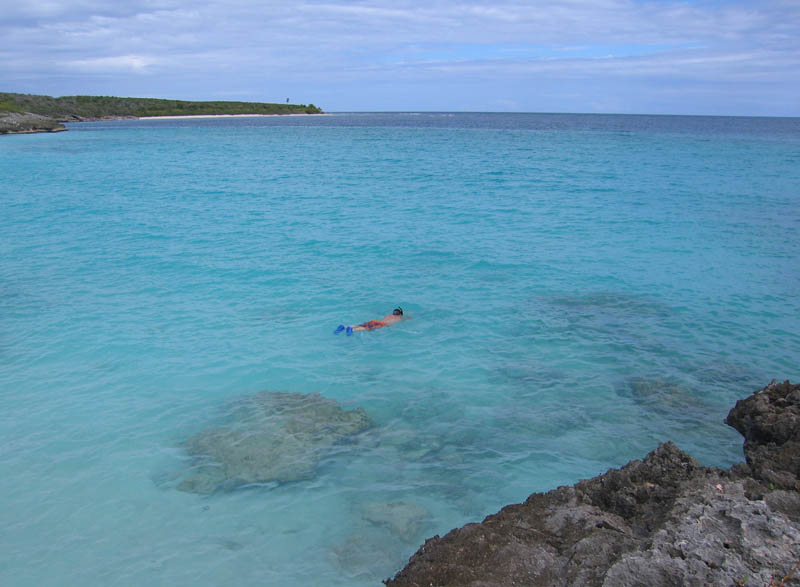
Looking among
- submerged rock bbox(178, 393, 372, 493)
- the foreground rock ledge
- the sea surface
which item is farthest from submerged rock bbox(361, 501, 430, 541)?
the foreground rock ledge

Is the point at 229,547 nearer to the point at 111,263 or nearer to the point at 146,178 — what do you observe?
the point at 111,263

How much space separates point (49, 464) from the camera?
8.38 meters

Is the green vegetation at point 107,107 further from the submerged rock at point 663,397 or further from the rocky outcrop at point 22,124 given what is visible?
the submerged rock at point 663,397

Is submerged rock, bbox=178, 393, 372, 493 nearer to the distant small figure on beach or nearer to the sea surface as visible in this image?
the sea surface

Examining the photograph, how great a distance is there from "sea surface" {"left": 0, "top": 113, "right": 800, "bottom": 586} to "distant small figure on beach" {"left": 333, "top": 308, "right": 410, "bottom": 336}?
8.5 inches

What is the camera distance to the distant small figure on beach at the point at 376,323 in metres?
13.3

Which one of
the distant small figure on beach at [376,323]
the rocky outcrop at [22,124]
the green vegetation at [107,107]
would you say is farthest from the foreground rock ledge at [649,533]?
the green vegetation at [107,107]

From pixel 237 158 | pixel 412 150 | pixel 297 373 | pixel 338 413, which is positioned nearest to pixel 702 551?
pixel 338 413

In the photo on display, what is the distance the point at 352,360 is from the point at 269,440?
3.53 meters

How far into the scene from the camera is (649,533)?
191 inches

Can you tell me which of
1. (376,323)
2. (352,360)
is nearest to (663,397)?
(352,360)

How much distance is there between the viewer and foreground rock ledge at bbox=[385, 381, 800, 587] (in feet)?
13.8

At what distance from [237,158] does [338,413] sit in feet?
157

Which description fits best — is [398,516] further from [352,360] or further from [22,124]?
[22,124]
